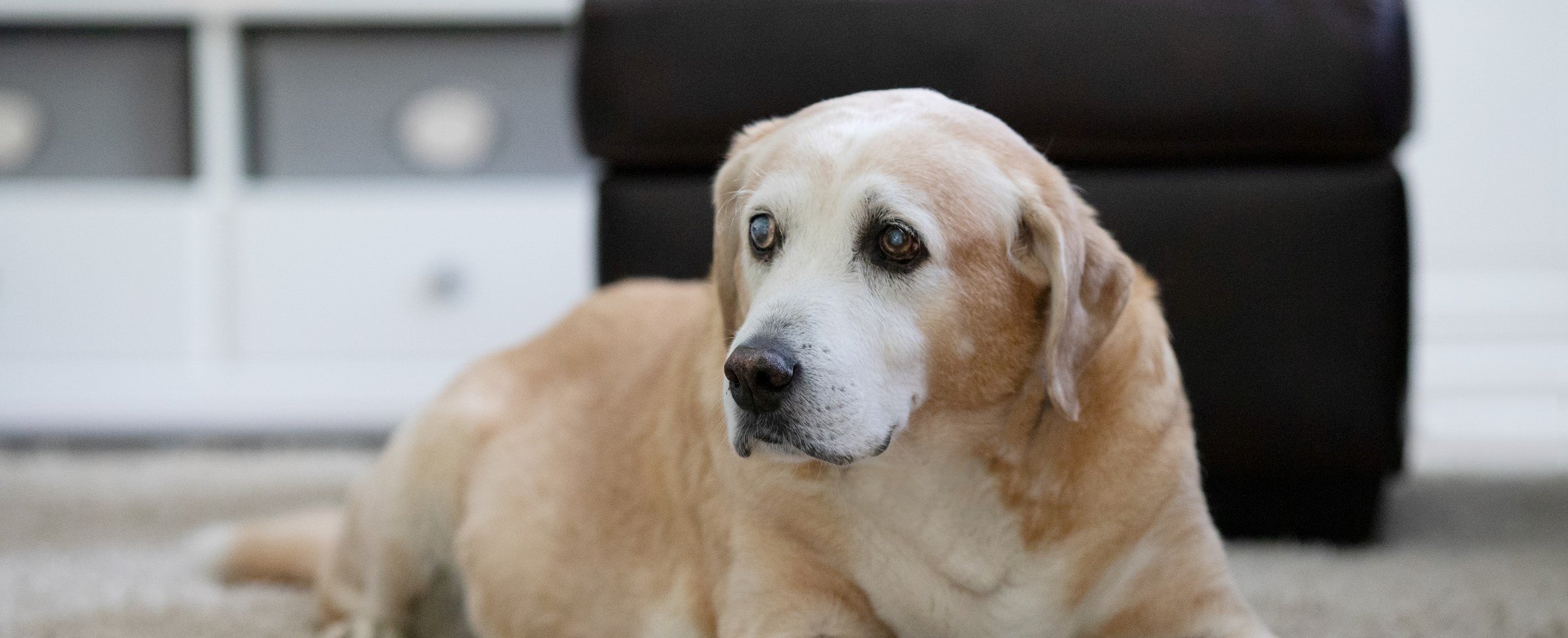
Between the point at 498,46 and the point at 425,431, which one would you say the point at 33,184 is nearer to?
the point at 498,46

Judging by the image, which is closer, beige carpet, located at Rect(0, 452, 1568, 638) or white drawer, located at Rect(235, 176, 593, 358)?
beige carpet, located at Rect(0, 452, 1568, 638)

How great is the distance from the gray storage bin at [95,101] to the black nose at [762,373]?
289 cm

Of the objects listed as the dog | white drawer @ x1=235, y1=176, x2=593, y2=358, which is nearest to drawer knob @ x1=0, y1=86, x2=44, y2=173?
white drawer @ x1=235, y1=176, x2=593, y2=358

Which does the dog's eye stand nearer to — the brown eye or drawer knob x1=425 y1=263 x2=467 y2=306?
the brown eye

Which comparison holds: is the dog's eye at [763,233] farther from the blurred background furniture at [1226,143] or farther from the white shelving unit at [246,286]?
the white shelving unit at [246,286]

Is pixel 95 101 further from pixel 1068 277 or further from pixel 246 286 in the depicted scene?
pixel 1068 277

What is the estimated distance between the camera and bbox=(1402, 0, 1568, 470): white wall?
3434 mm

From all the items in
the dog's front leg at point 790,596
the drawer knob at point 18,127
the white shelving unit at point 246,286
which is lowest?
the white shelving unit at point 246,286

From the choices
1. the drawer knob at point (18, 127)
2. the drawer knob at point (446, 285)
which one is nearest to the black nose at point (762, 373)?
the drawer knob at point (446, 285)

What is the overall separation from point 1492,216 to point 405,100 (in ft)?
9.78

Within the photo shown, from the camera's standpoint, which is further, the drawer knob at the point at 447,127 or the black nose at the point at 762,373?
the drawer knob at the point at 447,127

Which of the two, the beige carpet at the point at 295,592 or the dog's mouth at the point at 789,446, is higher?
the dog's mouth at the point at 789,446

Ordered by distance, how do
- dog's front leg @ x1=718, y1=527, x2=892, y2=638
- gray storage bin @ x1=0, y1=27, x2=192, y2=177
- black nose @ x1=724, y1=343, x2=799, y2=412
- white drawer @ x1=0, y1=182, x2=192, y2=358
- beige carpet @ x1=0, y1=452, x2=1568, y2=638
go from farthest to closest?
1. gray storage bin @ x1=0, y1=27, x2=192, y2=177
2. white drawer @ x1=0, y1=182, x2=192, y2=358
3. beige carpet @ x1=0, y1=452, x2=1568, y2=638
4. dog's front leg @ x1=718, y1=527, x2=892, y2=638
5. black nose @ x1=724, y1=343, x2=799, y2=412

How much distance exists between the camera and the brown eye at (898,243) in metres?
1.10
